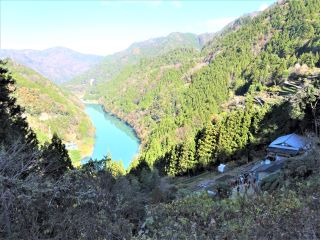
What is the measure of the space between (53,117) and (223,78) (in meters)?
61.0

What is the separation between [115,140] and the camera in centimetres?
10544

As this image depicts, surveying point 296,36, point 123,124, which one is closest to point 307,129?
point 296,36

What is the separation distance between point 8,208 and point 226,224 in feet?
10.2

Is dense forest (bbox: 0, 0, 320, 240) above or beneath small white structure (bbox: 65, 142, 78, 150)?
above

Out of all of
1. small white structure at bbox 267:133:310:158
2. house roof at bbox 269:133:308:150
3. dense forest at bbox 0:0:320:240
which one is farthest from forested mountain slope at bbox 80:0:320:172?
house roof at bbox 269:133:308:150

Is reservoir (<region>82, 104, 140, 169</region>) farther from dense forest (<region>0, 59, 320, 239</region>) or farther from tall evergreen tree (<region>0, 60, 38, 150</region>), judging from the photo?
dense forest (<region>0, 59, 320, 239</region>)

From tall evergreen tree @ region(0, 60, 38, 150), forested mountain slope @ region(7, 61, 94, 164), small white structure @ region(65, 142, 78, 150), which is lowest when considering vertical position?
small white structure @ region(65, 142, 78, 150)

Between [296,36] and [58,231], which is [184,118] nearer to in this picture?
[296,36]

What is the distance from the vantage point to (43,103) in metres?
125

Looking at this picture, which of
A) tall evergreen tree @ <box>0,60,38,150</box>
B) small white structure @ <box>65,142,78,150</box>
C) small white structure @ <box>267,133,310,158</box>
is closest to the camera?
tall evergreen tree @ <box>0,60,38,150</box>

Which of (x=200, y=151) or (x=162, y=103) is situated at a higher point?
(x=200, y=151)

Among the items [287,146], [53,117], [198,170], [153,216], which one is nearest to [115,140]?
[53,117]

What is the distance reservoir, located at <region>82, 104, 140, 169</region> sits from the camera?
8550 centimetres

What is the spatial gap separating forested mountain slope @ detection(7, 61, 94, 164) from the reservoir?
11.1ft
